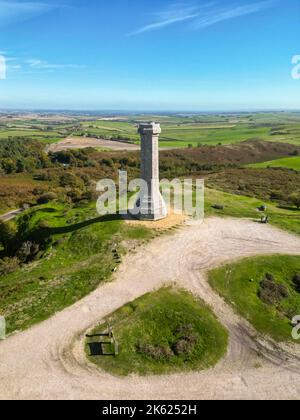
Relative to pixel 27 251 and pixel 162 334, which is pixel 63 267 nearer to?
pixel 27 251

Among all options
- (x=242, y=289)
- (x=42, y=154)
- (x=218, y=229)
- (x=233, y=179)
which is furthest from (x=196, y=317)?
(x=42, y=154)

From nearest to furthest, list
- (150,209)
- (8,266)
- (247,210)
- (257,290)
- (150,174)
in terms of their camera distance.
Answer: (257,290) → (8,266) → (150,174) → (150,209) → (247,210)

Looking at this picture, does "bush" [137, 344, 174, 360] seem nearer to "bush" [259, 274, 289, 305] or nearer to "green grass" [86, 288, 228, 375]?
"green grass" [86, 288, 228, 375]

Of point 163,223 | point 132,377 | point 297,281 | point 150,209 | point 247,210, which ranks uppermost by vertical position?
point 150,209

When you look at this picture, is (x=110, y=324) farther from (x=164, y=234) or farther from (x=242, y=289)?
(x=164, y=234)

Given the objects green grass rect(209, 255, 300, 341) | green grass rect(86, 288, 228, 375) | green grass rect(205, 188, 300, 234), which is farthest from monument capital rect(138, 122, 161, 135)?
green grass rect(86, 288, 228, 375)

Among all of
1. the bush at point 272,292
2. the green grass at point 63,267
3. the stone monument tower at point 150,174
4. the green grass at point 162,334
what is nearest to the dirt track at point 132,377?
the green grass at point 162,334

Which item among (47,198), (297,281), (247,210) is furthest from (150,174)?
(47,198)
